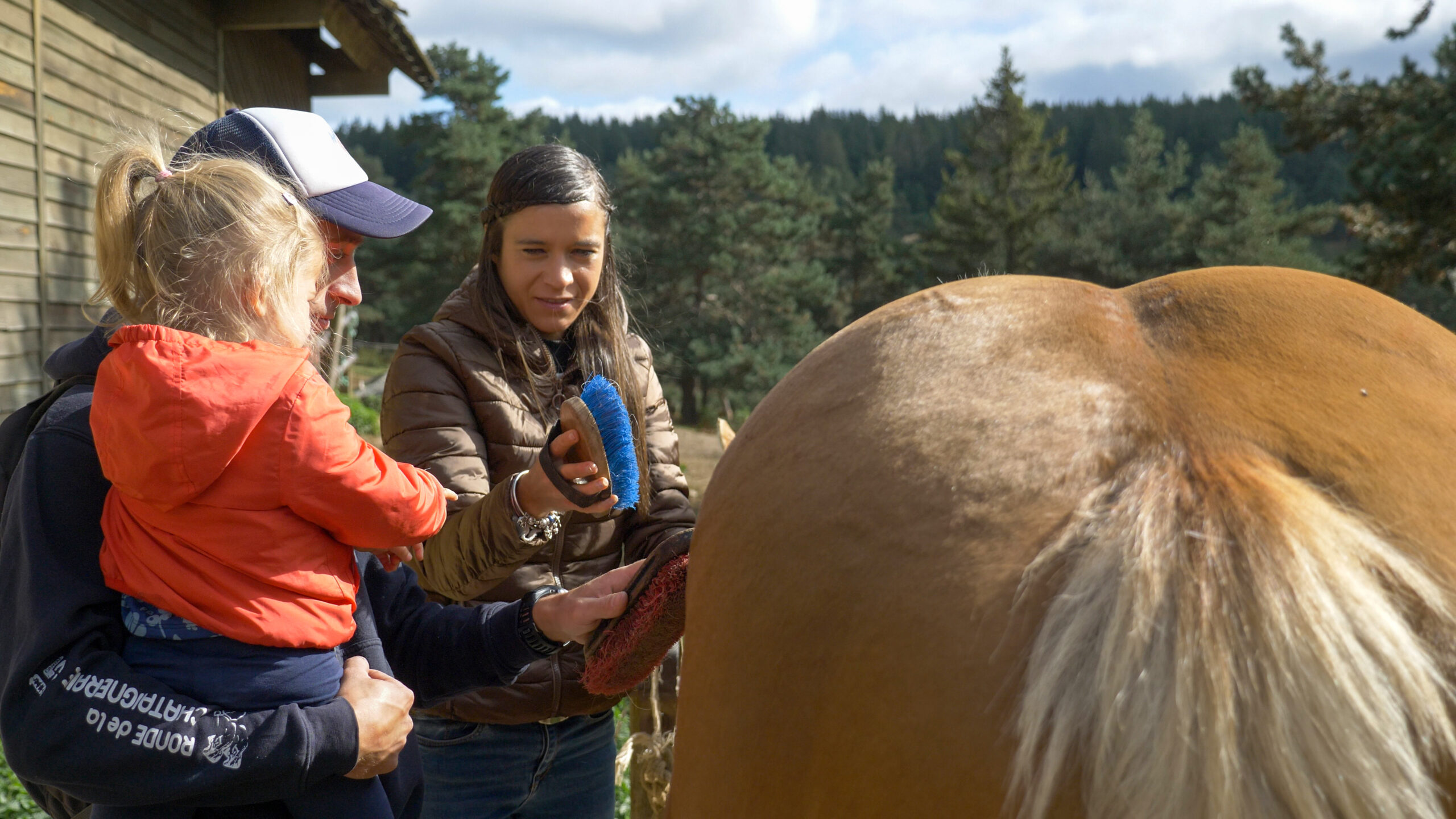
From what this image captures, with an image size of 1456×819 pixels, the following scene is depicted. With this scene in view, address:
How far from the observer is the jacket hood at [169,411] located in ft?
3.20

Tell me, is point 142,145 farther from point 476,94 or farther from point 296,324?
point 476,94

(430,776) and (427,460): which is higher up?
(427,460)

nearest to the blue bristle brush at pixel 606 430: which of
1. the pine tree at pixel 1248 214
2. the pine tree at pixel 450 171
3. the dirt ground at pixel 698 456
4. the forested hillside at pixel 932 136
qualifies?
the dirt ground at pixel 698 456

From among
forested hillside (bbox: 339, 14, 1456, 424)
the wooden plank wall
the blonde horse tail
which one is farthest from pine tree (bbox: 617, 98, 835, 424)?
the blonde horse tail

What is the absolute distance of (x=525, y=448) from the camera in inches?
67.8

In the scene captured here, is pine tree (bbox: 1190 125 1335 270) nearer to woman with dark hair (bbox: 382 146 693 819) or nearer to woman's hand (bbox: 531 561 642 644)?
woman with dark hair (bbox: 382 146 693 819)

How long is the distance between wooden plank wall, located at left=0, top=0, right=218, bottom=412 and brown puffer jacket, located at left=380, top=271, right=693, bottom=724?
3.85 meters

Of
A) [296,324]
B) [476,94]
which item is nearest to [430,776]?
[296,324]

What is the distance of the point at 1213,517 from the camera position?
0.72m

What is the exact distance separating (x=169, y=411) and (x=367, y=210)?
44 cm

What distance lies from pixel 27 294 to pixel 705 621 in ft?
17.6

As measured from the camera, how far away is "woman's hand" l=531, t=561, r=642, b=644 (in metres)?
1.43

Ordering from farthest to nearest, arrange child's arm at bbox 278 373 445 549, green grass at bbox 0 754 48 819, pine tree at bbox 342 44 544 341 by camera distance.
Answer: pine tree at bbox 342 44 544 341 < green grass at bbox 0 754 48 819 < child's arm at bbox 278 373 445 549

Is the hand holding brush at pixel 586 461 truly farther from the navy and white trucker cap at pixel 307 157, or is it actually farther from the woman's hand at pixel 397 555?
the navy and white trucker cap at pixel 307 157
